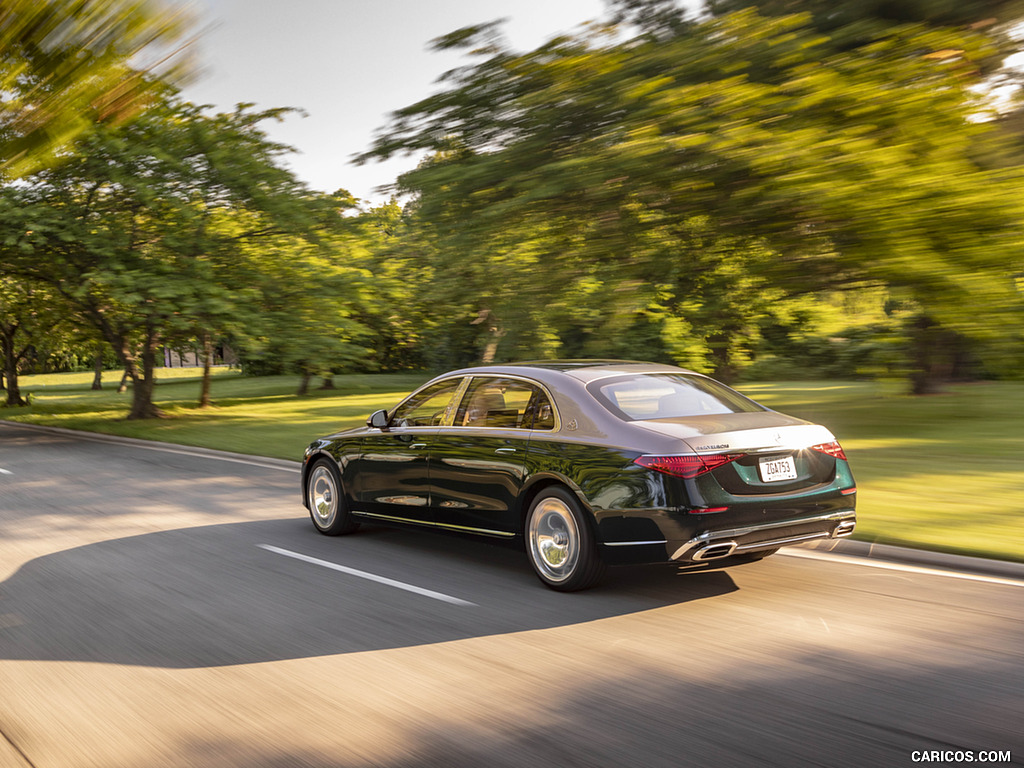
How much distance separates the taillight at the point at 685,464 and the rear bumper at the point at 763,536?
14.8 inches

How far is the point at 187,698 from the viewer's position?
4402 millimetres

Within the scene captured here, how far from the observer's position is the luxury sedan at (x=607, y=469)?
5.59 metres

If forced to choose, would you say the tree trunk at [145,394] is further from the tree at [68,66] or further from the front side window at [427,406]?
the tree at [68,66]

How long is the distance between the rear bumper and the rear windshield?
0.87 meters

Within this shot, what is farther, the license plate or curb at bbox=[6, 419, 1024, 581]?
curb at bbox=[6, 419, 1024, 581]

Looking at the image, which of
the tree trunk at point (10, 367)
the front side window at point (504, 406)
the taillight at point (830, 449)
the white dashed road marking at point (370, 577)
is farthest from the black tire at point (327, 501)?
the tree trunk at point (10, 367)

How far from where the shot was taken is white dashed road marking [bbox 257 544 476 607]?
6.09 m

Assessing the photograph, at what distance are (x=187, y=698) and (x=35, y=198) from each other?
20489 millimetres

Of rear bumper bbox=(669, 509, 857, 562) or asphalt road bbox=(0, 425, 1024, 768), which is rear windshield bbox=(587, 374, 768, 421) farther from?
asphalt road bbox=(0, 425, 1024, 768)

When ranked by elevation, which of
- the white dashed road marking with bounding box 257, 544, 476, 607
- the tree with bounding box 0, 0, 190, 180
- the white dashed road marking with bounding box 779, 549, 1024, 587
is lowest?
the white dashed road marking with bounding box 779, 549, 1024, 587

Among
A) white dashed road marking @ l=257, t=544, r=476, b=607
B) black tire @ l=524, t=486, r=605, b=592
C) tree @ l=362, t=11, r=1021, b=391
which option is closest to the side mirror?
white dashed road marking @ l=257, t=544, r=476, b=607

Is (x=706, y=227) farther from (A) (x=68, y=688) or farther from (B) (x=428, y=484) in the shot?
(A) (x=68, y=688)

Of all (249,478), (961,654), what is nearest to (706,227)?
(249,478)

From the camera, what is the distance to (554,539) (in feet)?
20.4
